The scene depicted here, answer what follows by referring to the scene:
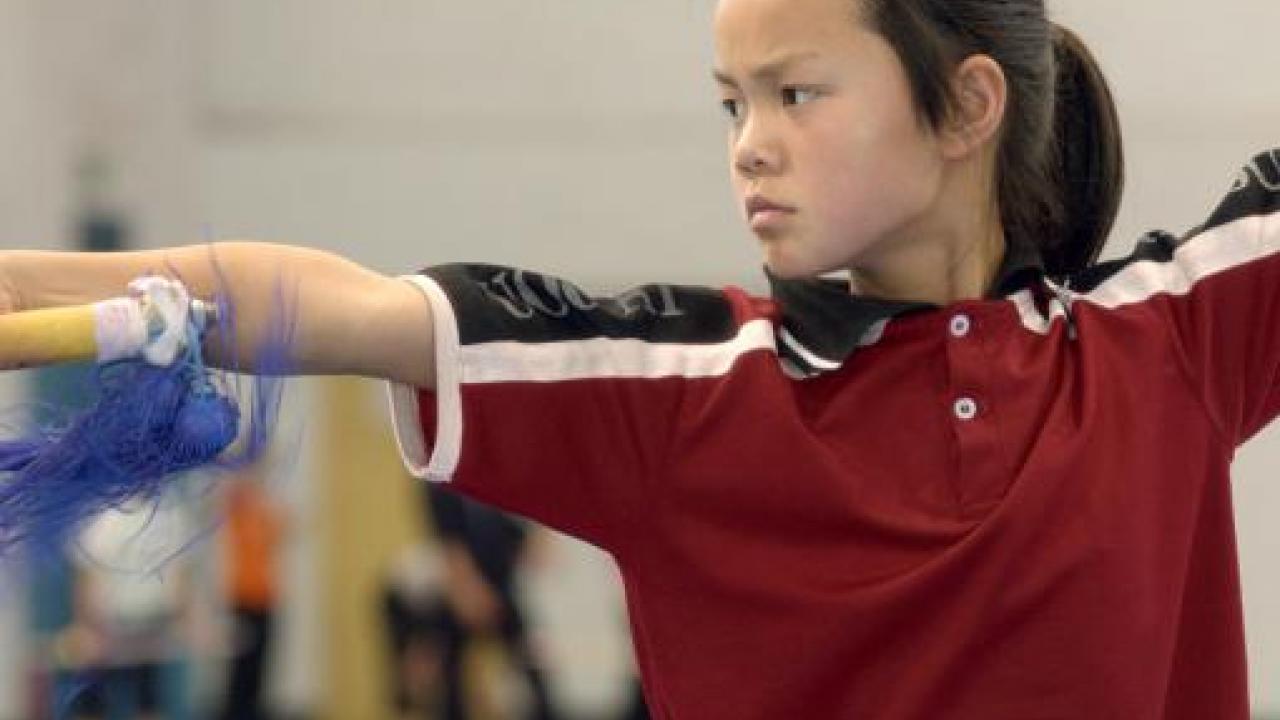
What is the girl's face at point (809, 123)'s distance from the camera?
1.34 m

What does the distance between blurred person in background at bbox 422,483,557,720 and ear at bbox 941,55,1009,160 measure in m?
3.76

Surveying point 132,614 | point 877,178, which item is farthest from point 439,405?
point 132,614

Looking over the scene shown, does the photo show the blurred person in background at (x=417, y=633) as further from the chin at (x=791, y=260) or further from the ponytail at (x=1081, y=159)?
the chin at (x=791, y=260)

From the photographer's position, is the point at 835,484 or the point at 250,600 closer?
the point at 835,484

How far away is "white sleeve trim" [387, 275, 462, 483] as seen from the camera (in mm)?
1265

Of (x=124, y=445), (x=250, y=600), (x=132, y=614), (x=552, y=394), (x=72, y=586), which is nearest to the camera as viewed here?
(x=124, y=445)

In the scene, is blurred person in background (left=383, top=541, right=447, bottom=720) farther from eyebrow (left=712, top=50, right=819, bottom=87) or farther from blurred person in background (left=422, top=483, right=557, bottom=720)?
eyebrow (left=712, top=50, right=819, bottom=87)

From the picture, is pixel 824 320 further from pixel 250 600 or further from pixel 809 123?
pixel 250 600

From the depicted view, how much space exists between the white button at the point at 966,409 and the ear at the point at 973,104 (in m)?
0.15

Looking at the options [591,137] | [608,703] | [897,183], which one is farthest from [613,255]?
[897,183]

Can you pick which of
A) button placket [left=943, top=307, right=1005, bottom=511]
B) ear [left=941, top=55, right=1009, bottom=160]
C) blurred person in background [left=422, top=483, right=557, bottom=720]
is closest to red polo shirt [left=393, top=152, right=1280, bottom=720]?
button placket [left=943, top=307, right=1005, bottom=511]

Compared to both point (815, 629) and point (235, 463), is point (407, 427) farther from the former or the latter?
point (815, 629)

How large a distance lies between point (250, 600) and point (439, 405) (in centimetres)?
459

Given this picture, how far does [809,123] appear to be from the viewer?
4.40 ft
